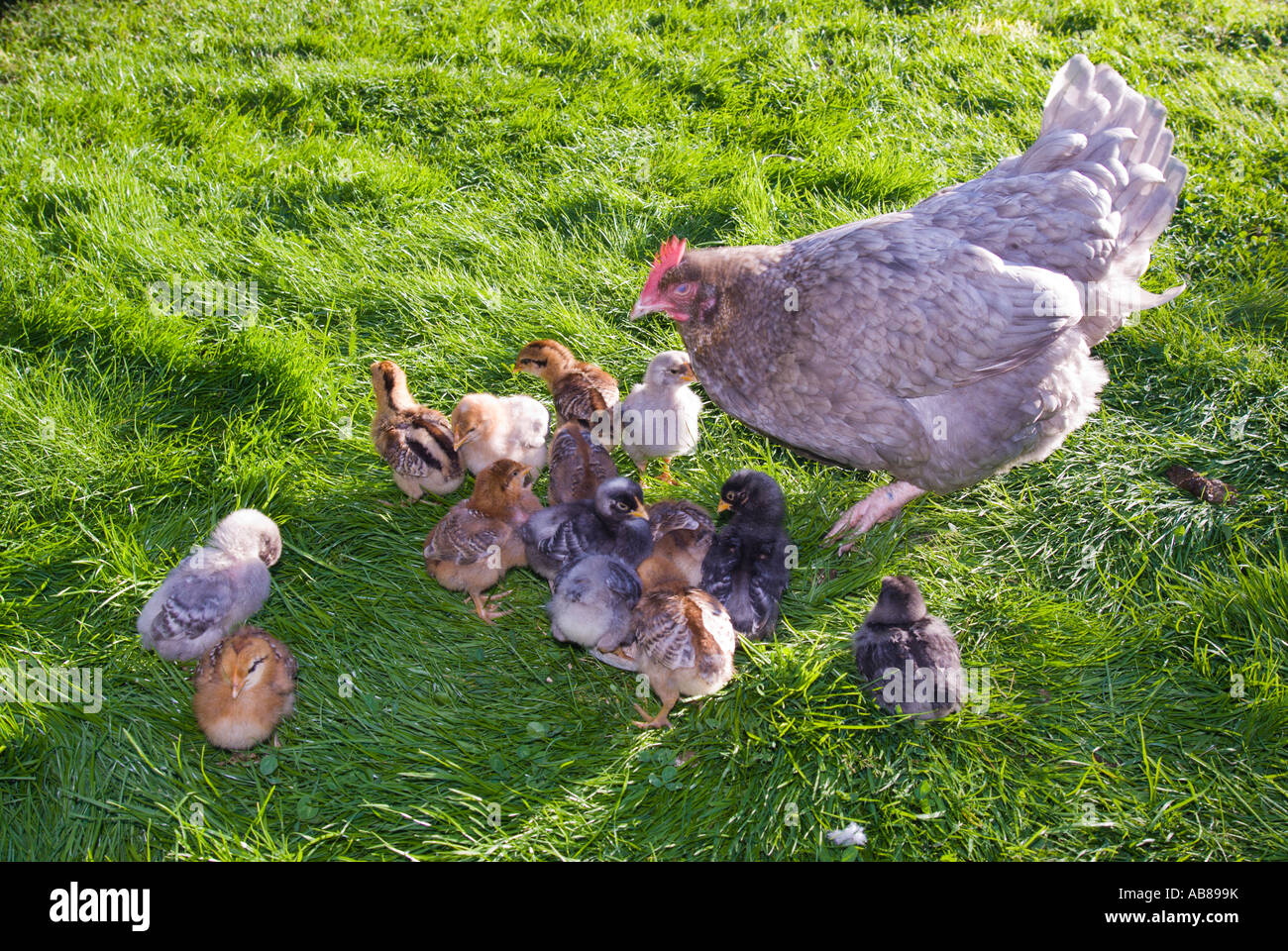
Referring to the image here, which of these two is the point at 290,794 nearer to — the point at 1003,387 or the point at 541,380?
the point at 541,380

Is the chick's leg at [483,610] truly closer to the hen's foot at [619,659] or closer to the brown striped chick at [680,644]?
the hen's foot at [619,659]

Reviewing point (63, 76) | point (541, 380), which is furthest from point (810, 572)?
point (63, 76)

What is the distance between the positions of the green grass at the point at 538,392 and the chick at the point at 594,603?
0.29m

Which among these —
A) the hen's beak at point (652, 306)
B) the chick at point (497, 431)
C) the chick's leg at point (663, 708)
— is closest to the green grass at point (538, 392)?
the chick's leg at point (663, 708)

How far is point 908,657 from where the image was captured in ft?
10.3

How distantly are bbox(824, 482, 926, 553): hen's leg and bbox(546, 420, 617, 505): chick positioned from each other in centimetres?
115

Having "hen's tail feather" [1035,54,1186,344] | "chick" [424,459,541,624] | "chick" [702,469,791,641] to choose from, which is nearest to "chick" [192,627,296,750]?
"chick" [424,459,541,624]

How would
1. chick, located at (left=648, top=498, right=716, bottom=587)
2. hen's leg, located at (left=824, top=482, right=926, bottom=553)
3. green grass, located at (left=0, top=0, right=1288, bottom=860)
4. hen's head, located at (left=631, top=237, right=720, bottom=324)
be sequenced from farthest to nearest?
hen's leg, located at (left=824, top=482, right=926, bottom=553) → hen's head, located at (left=631, top=237, right=720, bottom=324) → chick, located at (left=648, top=498, right=716, bottom=587) → green grass, located at (left=0, top=0, right=1288, bottom=860)

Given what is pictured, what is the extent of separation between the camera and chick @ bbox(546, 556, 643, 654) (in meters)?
3.20

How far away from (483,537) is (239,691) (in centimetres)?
108

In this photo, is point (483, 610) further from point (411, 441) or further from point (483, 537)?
point (411, 441)

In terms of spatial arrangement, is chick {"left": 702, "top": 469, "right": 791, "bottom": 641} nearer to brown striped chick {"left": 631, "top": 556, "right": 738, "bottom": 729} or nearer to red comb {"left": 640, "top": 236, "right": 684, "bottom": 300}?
brown striped chick {"left": 631, "top": 556, "right": 738, "bottom": 729}

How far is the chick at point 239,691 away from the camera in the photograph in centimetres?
306

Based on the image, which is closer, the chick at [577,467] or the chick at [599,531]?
the chick at [599,531]
